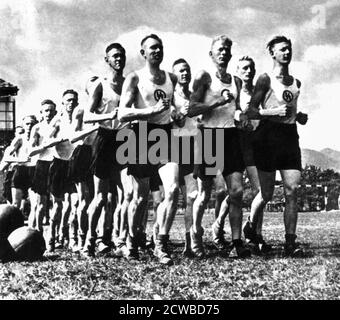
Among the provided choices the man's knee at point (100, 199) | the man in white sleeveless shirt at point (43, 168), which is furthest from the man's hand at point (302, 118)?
the man in white sleeveless shirt at point (43, 168)

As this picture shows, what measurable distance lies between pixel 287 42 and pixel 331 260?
2119 mm

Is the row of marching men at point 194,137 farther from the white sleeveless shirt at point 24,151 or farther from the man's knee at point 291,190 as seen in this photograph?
the white sleeveless shirt at point 24,151

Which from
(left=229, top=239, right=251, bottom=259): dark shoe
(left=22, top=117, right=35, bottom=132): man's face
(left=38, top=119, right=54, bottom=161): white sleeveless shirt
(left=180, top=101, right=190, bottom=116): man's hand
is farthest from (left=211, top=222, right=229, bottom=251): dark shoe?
(left=22, top=117, right=35, bottom=132): man's face

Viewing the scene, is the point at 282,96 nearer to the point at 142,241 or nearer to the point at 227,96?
the point at 227,96

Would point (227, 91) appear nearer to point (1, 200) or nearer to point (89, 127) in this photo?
point (89, 127)

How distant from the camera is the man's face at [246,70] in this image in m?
7.72

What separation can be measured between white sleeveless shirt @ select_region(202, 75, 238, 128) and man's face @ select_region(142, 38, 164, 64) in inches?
24.6

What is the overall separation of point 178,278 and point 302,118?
2.26 meters

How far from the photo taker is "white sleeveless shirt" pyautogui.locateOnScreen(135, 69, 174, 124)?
6.45m

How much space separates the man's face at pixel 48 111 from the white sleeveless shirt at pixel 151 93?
8.83 ft

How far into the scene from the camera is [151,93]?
6469mm

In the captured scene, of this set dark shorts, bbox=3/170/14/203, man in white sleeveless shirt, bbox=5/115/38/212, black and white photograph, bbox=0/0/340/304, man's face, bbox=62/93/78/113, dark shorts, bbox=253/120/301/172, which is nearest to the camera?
black and white photograph, bbox=0/0/340/304

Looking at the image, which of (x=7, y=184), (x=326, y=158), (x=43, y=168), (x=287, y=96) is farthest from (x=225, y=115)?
(x=326, y=158)

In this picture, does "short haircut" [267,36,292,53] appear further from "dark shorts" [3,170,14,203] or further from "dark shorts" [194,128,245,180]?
"dark shorts" [3,170,14,203]
